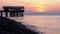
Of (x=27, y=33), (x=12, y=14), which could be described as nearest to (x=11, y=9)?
(x=12, y=14)

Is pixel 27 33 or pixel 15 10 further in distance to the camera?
pixel 15 10

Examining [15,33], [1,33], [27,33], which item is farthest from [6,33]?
[27,33]

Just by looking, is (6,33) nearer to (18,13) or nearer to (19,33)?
(19,33)

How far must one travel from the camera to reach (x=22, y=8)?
69.2m

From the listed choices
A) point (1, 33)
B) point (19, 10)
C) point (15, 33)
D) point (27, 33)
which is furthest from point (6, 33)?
point (19, 10)

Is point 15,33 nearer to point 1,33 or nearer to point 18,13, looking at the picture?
point 1,33

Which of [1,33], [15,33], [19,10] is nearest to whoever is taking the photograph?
[1,33]

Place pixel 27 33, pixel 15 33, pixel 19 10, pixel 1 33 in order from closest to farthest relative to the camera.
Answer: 1. pixel 1 33
2. pixel 15 33
3. pixel 27 33
4. pixel 19 10

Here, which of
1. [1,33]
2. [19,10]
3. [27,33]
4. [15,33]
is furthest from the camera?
[19,10]

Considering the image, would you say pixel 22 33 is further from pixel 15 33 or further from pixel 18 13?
pixel 18 13

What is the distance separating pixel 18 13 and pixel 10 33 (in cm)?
5861

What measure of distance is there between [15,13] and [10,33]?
194ft

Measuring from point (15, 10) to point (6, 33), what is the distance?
58.4 m

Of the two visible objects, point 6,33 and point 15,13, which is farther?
point 15,13
